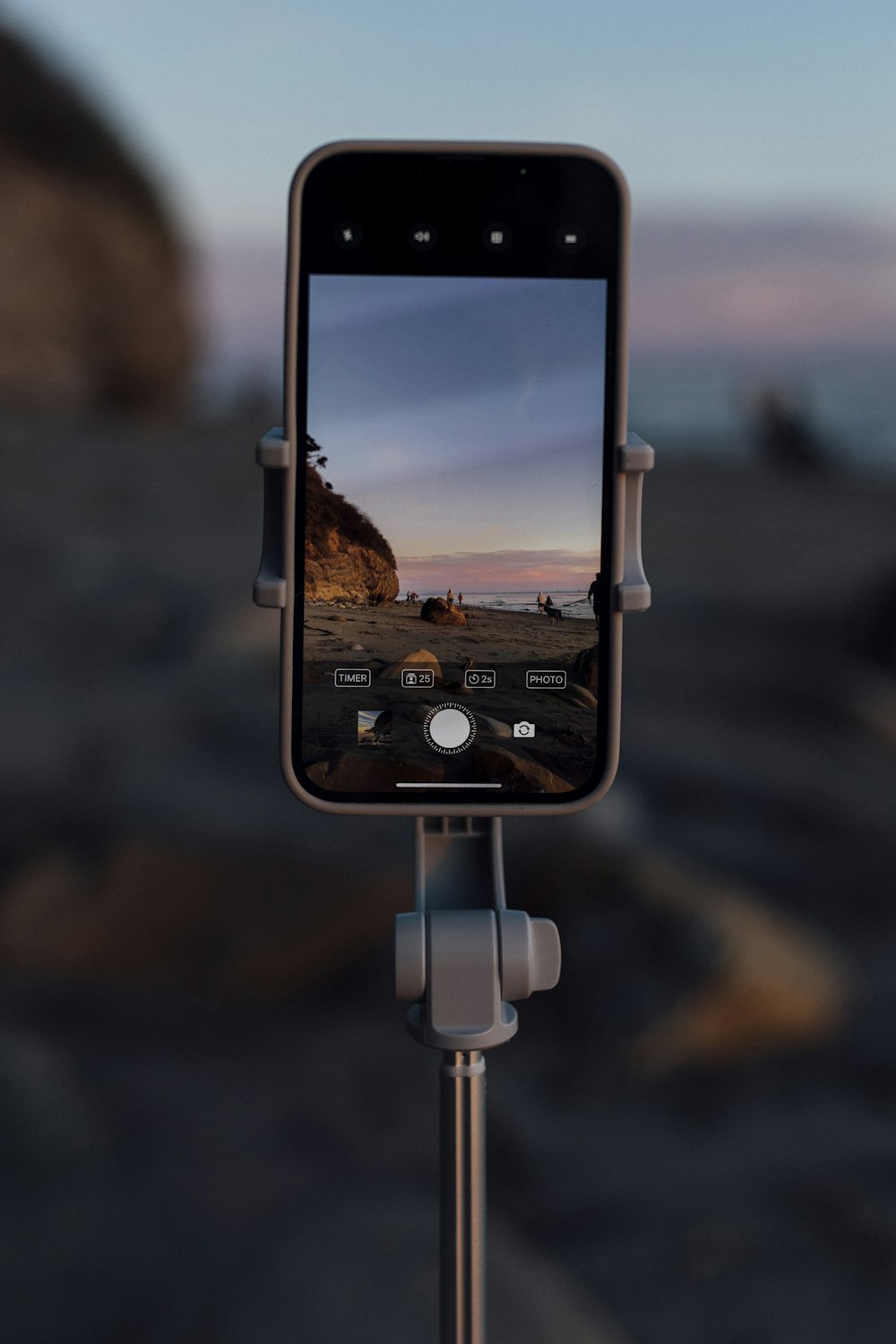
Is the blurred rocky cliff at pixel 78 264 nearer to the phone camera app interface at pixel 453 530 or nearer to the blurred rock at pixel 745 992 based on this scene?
the blurred rock at pixel 745 992

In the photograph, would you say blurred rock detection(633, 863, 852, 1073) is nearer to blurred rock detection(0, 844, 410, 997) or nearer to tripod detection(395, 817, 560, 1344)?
blurred rock detection(0, 844, 410, 997)

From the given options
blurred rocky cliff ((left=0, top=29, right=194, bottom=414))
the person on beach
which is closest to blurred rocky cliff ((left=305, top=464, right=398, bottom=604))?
the person on beach

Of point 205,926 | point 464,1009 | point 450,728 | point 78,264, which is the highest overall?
point 78,264

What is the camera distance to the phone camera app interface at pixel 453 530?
950 millimetres

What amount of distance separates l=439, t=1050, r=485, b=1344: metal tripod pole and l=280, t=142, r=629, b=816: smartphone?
0.65 feet

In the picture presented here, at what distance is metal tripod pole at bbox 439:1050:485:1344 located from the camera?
37.1 inches

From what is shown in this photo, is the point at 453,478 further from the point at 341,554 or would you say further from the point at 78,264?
the point at 78,264

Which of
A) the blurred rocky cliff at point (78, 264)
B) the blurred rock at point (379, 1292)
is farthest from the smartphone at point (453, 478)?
the blurred rocky cliff at point (78, 264)

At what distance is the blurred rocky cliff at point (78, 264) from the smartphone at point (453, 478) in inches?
341

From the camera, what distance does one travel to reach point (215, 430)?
848 centimetres

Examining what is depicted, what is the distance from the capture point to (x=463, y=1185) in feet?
3.09

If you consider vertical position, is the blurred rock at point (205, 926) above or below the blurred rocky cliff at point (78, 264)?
below

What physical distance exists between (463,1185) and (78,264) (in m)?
10.8

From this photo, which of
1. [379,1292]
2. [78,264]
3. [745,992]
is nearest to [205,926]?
[745,992]
